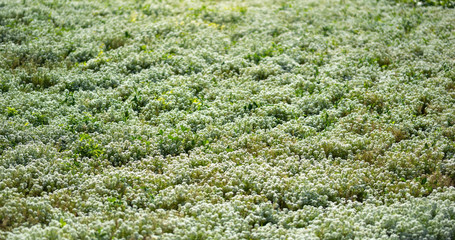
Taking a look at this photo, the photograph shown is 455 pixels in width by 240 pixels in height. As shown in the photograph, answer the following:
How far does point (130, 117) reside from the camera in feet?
33.0

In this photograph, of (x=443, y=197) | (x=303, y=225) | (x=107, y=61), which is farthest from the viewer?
(x=107, y=61)

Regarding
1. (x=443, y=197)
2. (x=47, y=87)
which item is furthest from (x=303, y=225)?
(x=47, y=87)

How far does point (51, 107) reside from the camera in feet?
33.0

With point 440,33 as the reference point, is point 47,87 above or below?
below

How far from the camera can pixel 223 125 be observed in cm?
980

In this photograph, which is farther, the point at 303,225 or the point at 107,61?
the point at 107,61

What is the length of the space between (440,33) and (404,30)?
107 centimetres

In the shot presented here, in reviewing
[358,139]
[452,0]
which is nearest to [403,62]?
[358,139]

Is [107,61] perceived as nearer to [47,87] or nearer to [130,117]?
[47,87]

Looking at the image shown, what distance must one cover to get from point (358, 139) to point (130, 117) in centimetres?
472

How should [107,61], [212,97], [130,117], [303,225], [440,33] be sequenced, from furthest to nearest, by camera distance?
[440,33] → [107,61] → [212,97] → [130,117] → [303,225]

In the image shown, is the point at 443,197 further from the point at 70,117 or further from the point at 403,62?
the point at 70,117

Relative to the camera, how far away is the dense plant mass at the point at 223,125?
7.12 metres

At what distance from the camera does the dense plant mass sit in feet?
23.4
